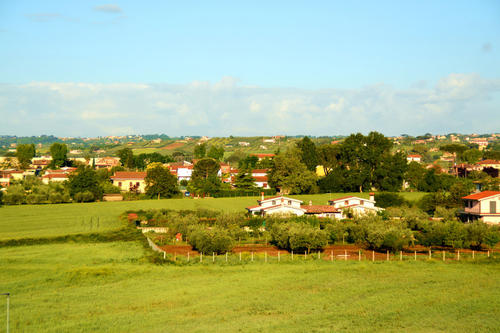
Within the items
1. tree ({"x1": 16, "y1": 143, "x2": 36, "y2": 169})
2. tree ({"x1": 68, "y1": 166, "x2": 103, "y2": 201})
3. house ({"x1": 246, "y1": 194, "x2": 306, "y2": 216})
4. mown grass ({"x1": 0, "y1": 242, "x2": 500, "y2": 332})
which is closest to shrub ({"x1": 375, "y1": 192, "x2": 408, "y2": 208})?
house ({"x1": 246, "y1": 194, "x2": 306, "y2": 216})

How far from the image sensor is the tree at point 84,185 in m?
74.8

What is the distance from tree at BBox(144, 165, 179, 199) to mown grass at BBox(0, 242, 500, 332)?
42.8m

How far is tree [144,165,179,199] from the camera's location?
78.1 m

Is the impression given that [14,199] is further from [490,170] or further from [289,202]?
[490,170]

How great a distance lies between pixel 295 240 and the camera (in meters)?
38.0

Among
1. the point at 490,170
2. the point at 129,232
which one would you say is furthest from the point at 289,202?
the point at 490,170

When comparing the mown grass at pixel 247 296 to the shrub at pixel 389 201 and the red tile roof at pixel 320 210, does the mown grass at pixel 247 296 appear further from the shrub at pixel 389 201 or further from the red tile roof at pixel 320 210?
the shrub at pixel 389 201

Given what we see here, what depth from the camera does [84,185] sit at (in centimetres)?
7588

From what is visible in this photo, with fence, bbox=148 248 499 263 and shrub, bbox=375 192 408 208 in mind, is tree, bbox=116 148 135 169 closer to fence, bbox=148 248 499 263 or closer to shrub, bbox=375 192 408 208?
shrub, bbox=375 192 408 208

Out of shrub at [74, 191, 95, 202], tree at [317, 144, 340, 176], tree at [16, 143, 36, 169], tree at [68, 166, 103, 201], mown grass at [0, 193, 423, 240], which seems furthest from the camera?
tree at [16, 143, 36, 169]

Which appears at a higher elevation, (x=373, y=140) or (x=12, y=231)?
(x=373, y=140)

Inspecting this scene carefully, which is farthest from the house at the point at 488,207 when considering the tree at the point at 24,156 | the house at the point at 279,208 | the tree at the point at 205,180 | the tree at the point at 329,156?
the tree at the point at 24,156

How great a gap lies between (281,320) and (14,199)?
6072cm

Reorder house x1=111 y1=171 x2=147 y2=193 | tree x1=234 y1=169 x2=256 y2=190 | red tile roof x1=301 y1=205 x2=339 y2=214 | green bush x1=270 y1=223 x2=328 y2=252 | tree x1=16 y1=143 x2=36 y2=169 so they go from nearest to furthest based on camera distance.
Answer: green bush x1=270 y1=223 x2=328 y2=252
red tile roof x1=301 y1=205 x2=339 y2=214
tree x1=234 y1=169 x2=256 y2=190
house x1=111 y1=171 x2=147 y2=193
tree x1=16 y1=143 x2=36 y2=169
